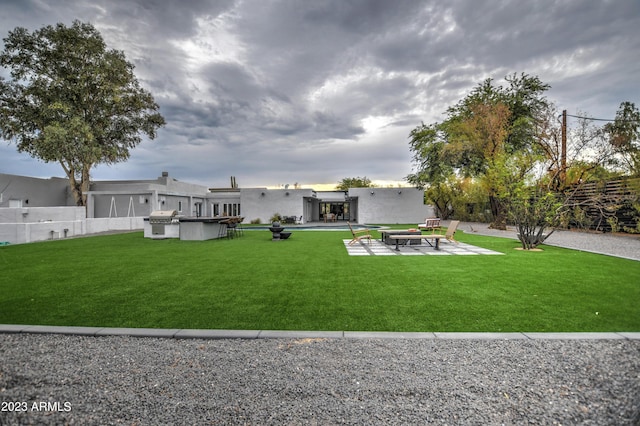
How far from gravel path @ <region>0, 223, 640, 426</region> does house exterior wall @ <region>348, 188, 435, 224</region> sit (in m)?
23.4

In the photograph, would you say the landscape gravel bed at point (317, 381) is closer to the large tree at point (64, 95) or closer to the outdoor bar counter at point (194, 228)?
the outdoor bar counter at point (194, 228)

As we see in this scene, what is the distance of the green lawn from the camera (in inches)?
150

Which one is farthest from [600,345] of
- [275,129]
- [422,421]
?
[275,129]

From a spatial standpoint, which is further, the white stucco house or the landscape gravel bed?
the white stucco house

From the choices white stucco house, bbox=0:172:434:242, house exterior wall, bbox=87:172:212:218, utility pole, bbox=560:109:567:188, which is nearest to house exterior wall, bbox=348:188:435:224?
white stucco house, bbox=0:172:434:242

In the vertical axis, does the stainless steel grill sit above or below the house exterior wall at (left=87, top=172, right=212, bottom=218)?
below

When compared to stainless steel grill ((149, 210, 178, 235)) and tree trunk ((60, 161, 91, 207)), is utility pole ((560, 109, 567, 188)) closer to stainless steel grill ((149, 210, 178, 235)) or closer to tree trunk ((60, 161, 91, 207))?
stainless steel grill ((149, 210, 178, 235))

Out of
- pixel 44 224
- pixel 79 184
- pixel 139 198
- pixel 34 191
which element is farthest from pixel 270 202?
pixel 34 191

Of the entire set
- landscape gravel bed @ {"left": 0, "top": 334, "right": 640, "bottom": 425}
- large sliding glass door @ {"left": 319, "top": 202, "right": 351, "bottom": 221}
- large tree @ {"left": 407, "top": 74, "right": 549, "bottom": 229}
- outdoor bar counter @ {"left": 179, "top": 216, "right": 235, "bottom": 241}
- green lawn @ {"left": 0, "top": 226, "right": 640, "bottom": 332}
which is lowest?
landscape gravel bed @ {"left": 0, "top": 334, "right": 640, "bottom": 425}

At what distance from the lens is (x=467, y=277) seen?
240 inches

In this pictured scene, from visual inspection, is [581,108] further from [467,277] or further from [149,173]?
[149,173]

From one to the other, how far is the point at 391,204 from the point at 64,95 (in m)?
24.1

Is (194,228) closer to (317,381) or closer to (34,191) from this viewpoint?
(317,381)

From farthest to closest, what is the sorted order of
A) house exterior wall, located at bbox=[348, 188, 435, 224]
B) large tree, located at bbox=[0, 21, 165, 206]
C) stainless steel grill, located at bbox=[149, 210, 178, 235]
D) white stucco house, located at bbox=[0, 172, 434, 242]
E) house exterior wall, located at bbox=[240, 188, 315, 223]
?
house exterior wall, located at bbox=[240, 188, 315, 223] < house exterior wall, located at bbox=[348, 188, 435, 224] < white stucco house, located at bbox=[0, 172, 434, 242] < large tree, located at bbox=[0, 21, 165, 206] < stainless steel grill, located at bbox=[149, 210, 178, 235]
